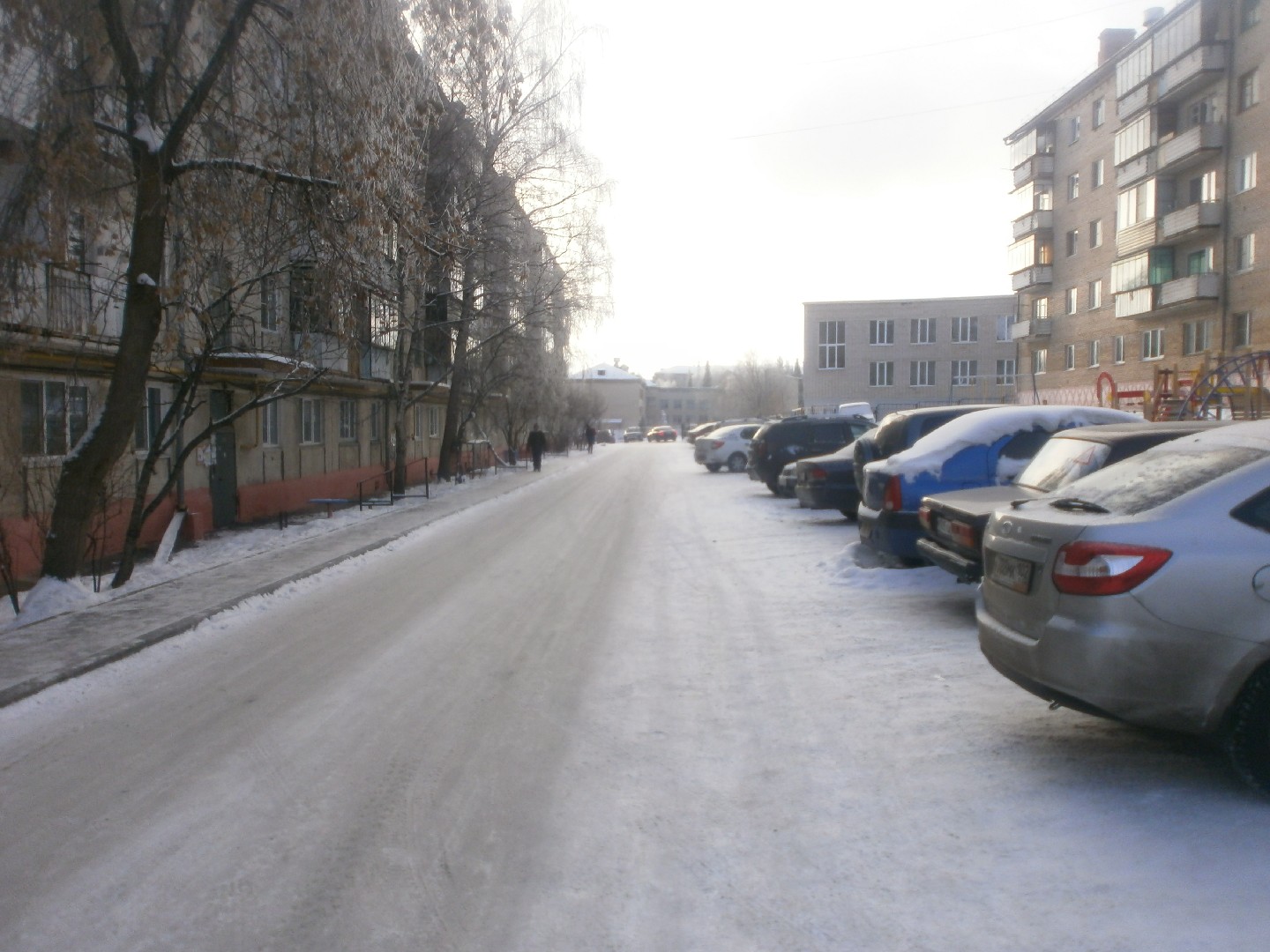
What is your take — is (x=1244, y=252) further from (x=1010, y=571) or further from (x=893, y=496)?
(x=1010, y=571)

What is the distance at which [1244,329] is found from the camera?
33500mm

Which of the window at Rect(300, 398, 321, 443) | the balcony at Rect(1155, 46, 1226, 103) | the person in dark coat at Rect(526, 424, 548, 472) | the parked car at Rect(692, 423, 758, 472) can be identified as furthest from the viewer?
the person in dark coat at Rect(526, 424, 548, 472)

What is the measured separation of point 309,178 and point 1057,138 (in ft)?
148

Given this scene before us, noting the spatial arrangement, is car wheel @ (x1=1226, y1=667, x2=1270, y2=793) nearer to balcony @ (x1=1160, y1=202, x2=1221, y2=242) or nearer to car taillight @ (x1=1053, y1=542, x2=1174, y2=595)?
car taillight @ (x1=1053, y1=542, x2=1174, y2=595)

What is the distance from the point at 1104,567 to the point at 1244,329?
1360 inches

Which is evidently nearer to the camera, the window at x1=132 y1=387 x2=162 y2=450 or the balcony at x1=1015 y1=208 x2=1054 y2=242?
the window at x1=132 y1=387 x2=162 y2=450

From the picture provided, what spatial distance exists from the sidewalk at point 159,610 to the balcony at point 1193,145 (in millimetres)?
30125

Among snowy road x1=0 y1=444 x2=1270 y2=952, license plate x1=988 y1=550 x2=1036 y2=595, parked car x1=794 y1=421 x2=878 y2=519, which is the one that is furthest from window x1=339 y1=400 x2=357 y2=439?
license plate x1=988 y1=550 x2=1036 y2=595

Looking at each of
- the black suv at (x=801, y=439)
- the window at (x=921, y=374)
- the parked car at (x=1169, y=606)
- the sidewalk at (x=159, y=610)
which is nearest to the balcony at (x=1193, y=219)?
the black suv at (x=801, y=439)

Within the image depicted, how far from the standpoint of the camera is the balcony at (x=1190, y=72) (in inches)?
1308

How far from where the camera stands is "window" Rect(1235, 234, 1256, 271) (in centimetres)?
3253

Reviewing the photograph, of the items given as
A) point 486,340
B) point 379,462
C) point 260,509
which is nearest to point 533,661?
point 260,509

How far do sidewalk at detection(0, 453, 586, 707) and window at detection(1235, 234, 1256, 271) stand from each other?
95.4ft

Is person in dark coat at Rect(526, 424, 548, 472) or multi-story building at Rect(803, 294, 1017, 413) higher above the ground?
multi-story building at Rect(803, 294, 1017, 413)
